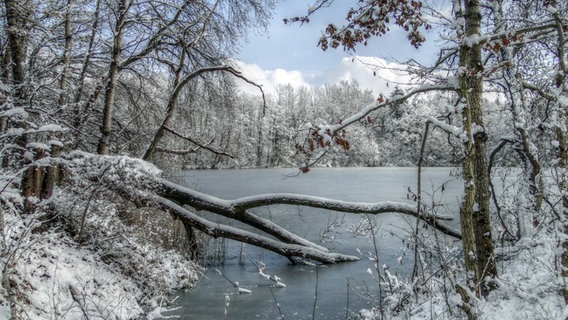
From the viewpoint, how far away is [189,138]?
9.59 metres

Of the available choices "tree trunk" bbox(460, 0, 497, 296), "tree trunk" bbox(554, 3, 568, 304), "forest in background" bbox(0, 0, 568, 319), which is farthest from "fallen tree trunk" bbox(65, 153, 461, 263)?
"tree trunk" bbox(554, 3, 568, 304)

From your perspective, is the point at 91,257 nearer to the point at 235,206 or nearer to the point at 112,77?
the point at 235,206

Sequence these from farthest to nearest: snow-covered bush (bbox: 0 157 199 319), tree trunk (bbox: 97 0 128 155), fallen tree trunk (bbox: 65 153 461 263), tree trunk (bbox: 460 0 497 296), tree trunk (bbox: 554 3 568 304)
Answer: tree trunk (bbox: 97 0 128 155), fallen tree trunk (bbox: 65 153 461 263), snow-covered bush (bbox: 0 157 199 319), tree trunk (bbox: 460 0 497 296), tree trunk (bbox: 554 3 568 304)

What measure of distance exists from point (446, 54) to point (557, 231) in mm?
2467

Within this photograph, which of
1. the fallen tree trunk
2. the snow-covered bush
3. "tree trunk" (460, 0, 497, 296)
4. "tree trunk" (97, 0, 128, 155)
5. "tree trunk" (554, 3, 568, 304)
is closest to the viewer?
"tree trunk" (554, 3, 568, 304)

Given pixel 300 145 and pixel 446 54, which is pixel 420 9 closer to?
pixel 446 54

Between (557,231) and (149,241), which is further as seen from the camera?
(149,241)

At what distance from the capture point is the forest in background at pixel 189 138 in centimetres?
388

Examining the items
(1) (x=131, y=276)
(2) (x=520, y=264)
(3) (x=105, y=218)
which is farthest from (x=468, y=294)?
(3) (x=105, y=218)

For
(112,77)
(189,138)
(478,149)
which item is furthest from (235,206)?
(478,149)

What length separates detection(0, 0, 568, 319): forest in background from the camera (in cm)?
388

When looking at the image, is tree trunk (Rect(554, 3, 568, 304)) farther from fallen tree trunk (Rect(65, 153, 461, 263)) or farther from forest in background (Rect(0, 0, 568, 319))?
fallen tree trunk (Rect(65, 153, 461, 263))

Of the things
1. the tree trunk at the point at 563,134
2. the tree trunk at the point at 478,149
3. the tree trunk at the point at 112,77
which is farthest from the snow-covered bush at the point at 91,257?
the tree trunk at the point at 563,134

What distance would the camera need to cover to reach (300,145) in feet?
11.9
